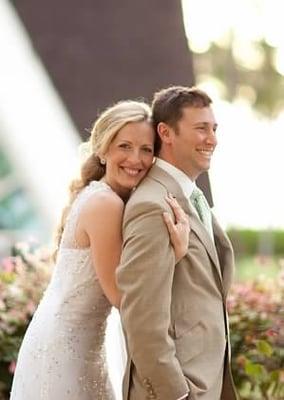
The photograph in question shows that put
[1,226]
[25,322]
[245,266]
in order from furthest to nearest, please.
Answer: [245,266] → [1,226] → [25,322]

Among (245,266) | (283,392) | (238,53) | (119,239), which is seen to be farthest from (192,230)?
(238,53)

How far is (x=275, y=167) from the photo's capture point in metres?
20.7

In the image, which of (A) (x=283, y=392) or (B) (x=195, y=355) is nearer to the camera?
(B) (x=195, y=355)

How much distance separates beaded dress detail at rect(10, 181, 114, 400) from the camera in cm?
401

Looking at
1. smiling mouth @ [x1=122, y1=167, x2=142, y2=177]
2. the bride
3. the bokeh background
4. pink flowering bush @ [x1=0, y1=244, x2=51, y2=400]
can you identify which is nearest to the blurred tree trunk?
the bokeh background

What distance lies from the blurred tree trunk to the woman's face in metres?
3.47

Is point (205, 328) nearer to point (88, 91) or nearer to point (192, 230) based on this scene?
point (192, 230)

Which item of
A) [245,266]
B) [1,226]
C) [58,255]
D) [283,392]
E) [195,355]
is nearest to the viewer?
[195,355]

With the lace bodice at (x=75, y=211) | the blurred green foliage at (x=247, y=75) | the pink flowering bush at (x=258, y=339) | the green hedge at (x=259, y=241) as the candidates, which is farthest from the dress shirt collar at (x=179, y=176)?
the blurred green foliage at (x=247, y=75)

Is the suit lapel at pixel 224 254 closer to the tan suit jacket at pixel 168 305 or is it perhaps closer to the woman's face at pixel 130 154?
the tan suit jacket at pixel 168 305

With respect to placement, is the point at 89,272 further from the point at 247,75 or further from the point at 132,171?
the point at 247,75

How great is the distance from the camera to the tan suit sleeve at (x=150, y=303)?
3.59 meters

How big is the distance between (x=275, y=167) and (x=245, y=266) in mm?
1994

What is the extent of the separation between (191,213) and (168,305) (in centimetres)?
37
